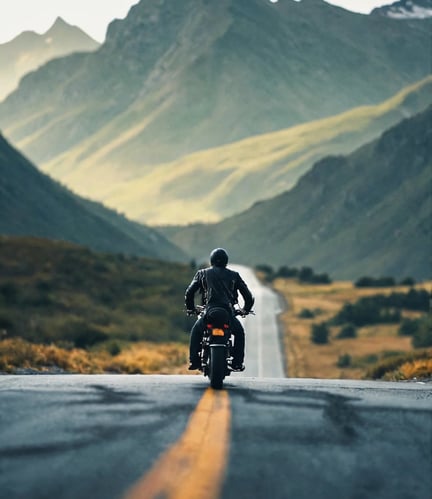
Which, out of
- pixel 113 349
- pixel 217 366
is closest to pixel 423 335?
pixel 113 349

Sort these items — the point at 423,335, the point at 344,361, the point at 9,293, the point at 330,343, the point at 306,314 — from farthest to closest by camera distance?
the point at 306,314 < the point at 330,343 < the point at 423,335 < the point at 344,361 < the point at 9,293

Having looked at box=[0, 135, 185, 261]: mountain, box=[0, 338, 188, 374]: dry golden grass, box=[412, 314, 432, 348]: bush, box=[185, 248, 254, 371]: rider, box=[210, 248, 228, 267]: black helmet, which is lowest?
box=[185, 248, 254, 371]: rider

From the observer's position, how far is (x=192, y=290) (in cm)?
1250

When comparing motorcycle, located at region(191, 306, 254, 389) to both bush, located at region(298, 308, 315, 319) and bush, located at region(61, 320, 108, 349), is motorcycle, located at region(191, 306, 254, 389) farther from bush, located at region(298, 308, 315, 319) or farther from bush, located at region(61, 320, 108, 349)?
bush, located at region(298, 308, 315, 319)

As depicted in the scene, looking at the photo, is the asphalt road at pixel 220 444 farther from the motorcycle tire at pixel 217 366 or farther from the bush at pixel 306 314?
the bush at pixel 306 314

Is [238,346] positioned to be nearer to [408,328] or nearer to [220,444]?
[220,444]

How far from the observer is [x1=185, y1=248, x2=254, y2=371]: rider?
12008 mm

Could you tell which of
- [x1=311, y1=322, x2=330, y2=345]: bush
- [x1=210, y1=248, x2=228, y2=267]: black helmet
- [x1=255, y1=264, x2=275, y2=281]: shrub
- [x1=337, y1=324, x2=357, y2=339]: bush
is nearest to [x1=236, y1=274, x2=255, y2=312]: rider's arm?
[x1=210, y1=248, x2=228, y2=267]: black helmet

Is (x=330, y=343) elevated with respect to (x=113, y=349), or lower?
elevated

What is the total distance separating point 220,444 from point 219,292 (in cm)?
458

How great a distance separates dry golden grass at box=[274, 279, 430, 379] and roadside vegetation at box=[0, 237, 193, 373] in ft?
24.2

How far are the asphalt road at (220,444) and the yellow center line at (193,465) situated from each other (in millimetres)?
15

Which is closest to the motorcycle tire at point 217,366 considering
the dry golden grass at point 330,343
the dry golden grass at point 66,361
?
the dry golden grass at point 66,361

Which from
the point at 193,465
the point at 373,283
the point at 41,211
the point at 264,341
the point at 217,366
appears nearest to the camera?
the point at 193,465
